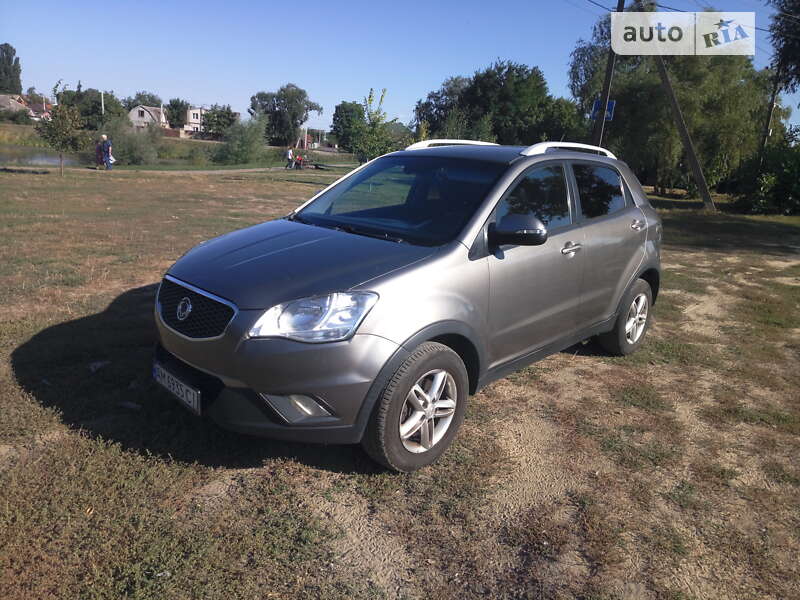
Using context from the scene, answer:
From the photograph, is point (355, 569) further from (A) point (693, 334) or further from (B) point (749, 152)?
(B) point (749, 152)

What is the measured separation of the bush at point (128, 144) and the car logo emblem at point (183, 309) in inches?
1974

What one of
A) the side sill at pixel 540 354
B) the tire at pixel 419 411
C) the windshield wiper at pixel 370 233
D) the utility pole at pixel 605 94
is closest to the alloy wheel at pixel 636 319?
the side sill at pixel 540 354

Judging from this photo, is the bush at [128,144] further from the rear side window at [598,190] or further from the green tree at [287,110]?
the green tree at [287,110]

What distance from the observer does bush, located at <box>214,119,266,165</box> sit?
184ft

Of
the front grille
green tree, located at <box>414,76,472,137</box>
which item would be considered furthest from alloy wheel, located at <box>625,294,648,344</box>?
green tree, located at <box>414,76,472,137</box>

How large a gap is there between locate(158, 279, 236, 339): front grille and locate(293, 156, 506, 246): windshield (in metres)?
1.11

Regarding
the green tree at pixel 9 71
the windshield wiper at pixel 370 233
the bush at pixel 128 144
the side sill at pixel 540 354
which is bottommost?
the side sill at pixel 540 354

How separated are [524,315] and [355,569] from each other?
1985 mm

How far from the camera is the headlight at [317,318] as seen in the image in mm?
2969

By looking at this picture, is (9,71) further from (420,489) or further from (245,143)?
(420,489)

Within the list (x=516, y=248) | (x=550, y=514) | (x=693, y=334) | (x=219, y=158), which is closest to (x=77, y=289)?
(x=516, y=248)

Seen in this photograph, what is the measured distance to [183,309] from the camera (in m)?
3.33

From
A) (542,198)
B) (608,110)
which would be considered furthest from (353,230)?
(608,110)

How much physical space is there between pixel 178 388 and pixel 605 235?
3303 mm
